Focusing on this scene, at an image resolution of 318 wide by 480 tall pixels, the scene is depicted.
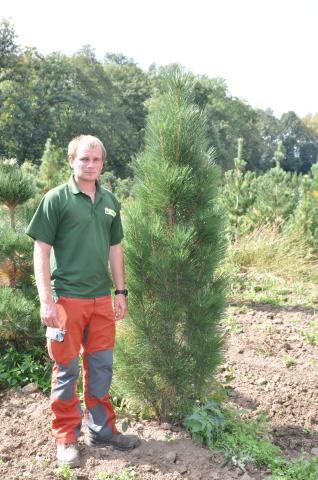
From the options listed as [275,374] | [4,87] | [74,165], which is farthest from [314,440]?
[4,87]

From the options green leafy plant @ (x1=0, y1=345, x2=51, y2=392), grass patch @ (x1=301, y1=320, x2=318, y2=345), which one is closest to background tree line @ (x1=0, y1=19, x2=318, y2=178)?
grass patch @ (x1=301, y1=320, x2=318, y2=345)

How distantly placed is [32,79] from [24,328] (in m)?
26.4

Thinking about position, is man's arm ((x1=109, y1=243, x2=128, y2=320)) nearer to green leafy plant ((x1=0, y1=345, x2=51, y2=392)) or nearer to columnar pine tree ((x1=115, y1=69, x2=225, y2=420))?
columnar pine tree ((x1=115, y1=69, x2=225, y2=420))

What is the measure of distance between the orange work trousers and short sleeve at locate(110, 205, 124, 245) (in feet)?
1.29

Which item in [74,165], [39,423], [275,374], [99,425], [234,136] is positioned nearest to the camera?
[74,165]

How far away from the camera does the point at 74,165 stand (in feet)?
10.6

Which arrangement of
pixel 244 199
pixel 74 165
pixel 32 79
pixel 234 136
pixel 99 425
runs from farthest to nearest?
pixel 234 136
pixel 32 79
pixel 244 199
pixel 99 425
pixel 74 165

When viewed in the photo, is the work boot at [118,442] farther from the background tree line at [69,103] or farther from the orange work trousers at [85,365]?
the background tree line at [69,103]

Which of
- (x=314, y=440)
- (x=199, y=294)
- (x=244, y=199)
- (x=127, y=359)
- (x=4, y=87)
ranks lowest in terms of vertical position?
(x=314, y=440)

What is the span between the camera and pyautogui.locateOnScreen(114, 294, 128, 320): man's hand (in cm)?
347

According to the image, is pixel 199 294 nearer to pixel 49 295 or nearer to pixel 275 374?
pixel 49 295

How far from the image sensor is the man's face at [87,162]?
3152 mm

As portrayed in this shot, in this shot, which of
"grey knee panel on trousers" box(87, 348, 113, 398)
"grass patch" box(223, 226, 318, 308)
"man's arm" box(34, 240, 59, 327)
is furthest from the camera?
"grass patch" box(223, 226, 318, 308)

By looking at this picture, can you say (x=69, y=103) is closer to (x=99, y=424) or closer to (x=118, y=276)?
(x=118, y=276)
